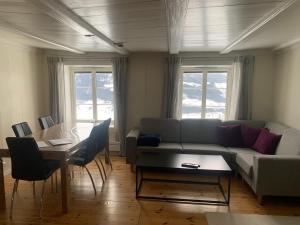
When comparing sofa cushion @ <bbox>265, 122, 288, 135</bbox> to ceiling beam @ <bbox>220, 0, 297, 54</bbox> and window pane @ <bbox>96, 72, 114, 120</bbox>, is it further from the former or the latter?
window pane @ <bbox>96, 72, 114, 120</bbox>

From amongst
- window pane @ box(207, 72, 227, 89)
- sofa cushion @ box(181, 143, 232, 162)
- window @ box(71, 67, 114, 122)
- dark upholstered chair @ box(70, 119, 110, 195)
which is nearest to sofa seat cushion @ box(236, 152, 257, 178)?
sofa cushion @ box(181, 143, 232, 162)

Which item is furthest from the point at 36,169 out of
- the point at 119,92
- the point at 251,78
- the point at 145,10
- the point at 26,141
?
the point at 251,78

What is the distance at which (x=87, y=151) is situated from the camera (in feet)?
10.2

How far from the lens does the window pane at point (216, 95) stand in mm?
4660

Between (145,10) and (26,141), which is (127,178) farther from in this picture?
(145,10)

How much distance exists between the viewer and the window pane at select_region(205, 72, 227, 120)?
4660 millimetres


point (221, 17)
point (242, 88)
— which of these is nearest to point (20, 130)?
point (221, 17)

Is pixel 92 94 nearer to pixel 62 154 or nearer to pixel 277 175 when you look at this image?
pixel 62 154

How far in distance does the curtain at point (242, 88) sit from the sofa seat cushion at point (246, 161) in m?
1.08

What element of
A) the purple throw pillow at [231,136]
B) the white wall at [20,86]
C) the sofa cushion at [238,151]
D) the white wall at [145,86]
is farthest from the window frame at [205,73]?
the white wall at [20,86]

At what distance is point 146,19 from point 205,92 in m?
2.78

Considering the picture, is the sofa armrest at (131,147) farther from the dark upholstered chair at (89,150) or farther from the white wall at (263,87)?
the white wall at (263,87)

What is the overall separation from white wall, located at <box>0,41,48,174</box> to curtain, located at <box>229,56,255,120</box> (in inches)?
154

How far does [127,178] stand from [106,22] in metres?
2.41
